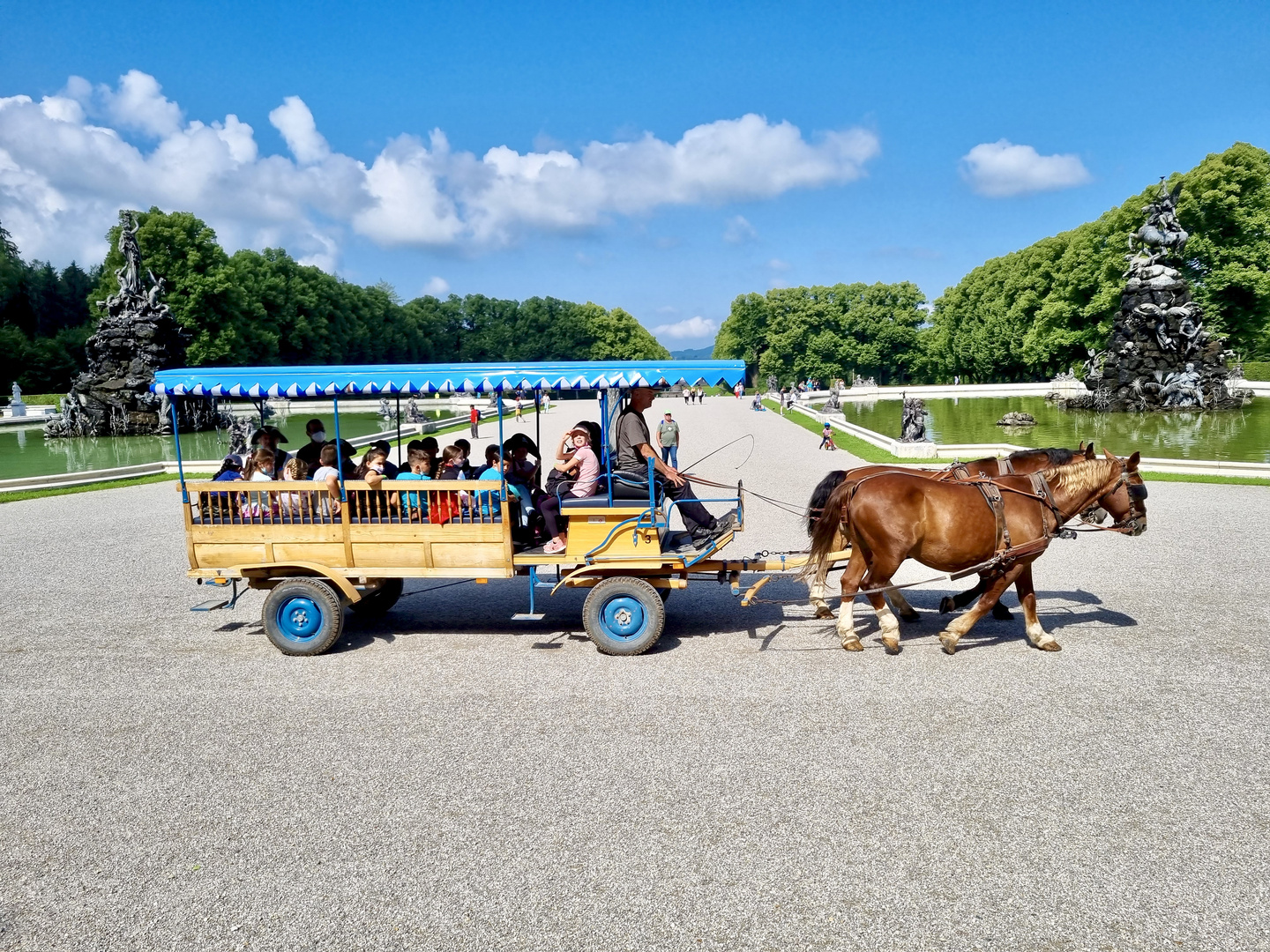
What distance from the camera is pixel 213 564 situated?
327 inches

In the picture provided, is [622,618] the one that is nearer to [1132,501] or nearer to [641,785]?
[641,785]

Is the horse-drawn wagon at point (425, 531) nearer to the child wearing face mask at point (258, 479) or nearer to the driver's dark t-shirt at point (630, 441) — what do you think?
the child wearing face mask at point (258, 479)

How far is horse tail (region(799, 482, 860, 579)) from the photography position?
8203mm

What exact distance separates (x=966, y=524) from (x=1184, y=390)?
123 ft

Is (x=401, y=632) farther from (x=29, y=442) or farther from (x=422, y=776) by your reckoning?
→ (x=29, y=442)

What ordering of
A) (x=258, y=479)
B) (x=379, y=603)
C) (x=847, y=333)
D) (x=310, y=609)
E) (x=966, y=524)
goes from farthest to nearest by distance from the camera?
1. (x=847, y=333)
2. (x=379, y=603)
3. (x=258, y=479)
4. (x=310, y=609)
5. (x=966, y=524)

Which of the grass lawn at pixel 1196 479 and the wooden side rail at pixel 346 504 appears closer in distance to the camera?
the wooden side rail at pixel 346 504

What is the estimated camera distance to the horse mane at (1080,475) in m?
7.99

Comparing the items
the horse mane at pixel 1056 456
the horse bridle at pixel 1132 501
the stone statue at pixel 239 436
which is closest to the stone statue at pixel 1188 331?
the horse mane at pixel 1056 456

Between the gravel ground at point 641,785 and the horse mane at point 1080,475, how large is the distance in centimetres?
155

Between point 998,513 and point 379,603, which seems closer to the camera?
point 998,513

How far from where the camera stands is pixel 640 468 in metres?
8.12

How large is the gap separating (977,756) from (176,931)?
4.94 metres

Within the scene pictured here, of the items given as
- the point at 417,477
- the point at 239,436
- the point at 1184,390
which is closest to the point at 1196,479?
the point at 417,477
